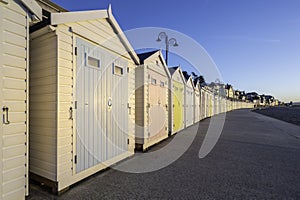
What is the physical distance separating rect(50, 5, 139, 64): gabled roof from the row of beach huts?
0.02 metres

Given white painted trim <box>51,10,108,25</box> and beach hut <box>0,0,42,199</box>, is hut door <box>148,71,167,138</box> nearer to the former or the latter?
white painted trim <box>51,10,108,25</box>

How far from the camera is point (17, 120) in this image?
8.26 ft

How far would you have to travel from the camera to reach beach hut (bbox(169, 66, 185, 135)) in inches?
325

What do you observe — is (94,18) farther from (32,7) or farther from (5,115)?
(5,115)

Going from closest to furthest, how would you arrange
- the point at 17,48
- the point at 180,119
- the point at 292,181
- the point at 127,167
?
the point at 17,48, the point at 292,181, the point at 127,167, the point at 180,119

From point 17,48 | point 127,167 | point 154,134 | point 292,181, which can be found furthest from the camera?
point 154,134

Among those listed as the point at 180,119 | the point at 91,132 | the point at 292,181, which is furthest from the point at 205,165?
the point at 180,119

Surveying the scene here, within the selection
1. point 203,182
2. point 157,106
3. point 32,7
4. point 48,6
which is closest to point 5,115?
point 32,7

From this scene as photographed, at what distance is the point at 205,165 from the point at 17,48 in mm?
4373

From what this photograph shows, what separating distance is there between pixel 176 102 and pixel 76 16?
21.6ft

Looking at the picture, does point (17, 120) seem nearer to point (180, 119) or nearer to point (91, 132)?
point (91, 132)

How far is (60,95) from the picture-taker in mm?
2961

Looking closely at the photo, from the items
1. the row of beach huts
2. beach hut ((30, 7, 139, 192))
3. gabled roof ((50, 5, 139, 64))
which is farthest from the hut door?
beach hut ((30, 7, 139, 192))

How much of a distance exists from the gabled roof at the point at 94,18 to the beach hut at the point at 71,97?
16 millimetres
